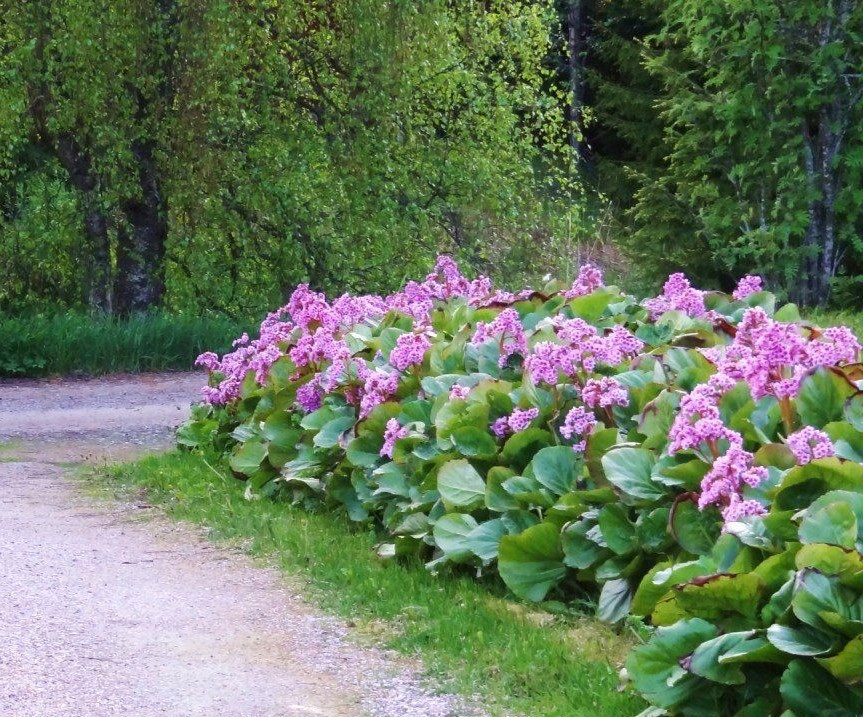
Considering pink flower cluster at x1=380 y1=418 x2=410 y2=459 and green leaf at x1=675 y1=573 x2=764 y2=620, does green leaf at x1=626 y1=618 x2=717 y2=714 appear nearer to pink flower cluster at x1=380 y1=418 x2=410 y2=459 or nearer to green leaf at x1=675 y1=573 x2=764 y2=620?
green leaf at x1=675 y1=573 x2=764 y2=620

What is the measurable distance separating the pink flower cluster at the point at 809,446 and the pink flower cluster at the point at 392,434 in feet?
6.21

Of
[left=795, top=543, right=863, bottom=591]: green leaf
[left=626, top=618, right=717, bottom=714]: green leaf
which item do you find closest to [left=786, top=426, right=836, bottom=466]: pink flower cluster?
[left=795, top=543, right=863, bottom=591]: green leaf

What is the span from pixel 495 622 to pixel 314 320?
327cm

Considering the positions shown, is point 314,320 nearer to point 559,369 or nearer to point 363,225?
point 559,369

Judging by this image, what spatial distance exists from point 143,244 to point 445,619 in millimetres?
9030

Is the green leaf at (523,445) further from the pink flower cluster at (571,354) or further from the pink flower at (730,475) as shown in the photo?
the pink flower at (730,475)

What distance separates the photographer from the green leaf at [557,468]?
4.53 m

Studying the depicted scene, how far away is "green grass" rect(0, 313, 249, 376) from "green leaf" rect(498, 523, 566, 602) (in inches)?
302

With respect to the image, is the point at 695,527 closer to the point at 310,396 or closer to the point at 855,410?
the point at 855,410

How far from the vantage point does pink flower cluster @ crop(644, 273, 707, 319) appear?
6.19m

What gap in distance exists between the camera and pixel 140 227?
1261cm

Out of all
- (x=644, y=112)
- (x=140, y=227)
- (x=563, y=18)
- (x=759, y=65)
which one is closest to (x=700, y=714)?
(x=140, y=227)

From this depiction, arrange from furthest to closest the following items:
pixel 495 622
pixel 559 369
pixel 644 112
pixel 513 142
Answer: pixel 644 112, pixel 513 142, pixel 559 369, pixel 495 622

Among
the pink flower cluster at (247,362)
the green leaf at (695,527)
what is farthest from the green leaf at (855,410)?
the pink flower cluster at (247,362)
